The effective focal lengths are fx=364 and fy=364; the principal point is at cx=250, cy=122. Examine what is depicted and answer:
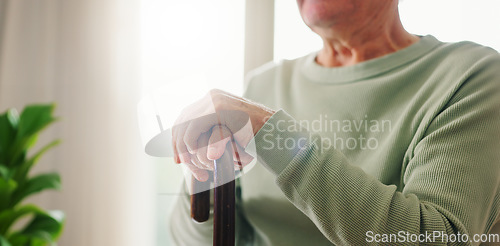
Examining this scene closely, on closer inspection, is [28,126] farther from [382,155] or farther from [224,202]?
[382,155]

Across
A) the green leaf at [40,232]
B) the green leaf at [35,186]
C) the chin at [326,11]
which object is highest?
the chin at [326,11]

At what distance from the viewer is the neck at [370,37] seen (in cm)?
65

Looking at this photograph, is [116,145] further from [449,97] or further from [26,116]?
[449,97]

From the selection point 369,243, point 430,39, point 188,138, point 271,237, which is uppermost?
point 430,39

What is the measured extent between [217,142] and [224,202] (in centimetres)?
7

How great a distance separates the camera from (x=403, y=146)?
1.84 feet

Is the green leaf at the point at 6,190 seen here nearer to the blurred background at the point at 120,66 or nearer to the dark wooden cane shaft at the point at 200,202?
the dark wooden cane shaft at the point at 200,202

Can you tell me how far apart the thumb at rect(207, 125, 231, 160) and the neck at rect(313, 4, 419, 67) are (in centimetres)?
33

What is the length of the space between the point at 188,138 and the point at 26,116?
0.16 metres

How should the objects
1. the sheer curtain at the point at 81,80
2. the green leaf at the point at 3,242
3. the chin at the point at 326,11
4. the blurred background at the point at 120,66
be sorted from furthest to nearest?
the sheer curtain at the point at 81,80
the blurred background at the point at 120,66
the chin at the point at 326,11
the green leaf at the point at 3,242

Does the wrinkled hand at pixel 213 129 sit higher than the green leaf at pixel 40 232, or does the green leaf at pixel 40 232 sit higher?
the wrinkled hand at pixel 213 129

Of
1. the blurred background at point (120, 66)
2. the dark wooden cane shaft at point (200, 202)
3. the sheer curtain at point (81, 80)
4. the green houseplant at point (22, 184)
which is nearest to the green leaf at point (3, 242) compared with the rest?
the green houseplant at point (22, 184)

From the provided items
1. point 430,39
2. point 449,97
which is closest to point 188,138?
point 449,97

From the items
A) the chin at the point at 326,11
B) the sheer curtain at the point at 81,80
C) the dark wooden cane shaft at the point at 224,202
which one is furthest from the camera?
the sheer curtain at the point at 81,80
